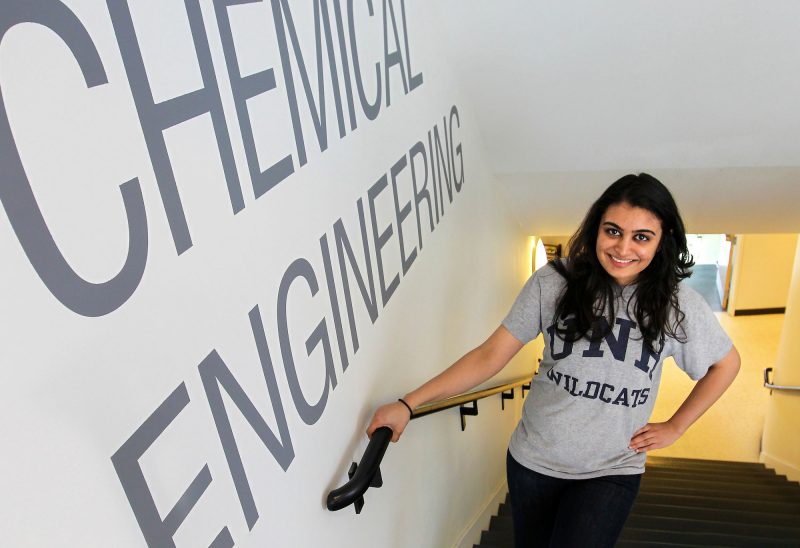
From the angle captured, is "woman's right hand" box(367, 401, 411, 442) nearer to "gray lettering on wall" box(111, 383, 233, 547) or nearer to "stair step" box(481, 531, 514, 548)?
"gray lettering on wall" box(111, 383, 233, 547)

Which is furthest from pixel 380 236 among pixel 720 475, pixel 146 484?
pixel 720 475

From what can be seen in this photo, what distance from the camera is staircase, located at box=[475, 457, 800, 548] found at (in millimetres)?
3496

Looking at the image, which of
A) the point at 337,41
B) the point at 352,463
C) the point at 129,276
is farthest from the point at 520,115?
the point at 129,276

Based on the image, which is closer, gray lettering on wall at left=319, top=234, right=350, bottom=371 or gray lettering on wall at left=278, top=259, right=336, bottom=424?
gray lettering on wall at left=278, top=259, right=336, bottom=424

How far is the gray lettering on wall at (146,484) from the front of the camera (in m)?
0.82

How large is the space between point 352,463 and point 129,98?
3.67 ft

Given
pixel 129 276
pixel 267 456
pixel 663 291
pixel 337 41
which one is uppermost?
pixel 337 41

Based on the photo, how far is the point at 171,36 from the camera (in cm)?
92

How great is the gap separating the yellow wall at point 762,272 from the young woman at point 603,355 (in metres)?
10.2

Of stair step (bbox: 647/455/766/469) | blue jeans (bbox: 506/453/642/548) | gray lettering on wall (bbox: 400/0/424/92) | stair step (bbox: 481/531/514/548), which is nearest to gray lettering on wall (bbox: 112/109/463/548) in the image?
gray lettering on wall (bbox: 400/0/424/92)

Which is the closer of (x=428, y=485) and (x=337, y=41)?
(x=337, y=41)

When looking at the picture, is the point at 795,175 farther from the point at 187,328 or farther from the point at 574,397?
the point at 187,328

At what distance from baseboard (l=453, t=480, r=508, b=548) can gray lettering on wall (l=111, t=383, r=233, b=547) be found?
7.57 ft

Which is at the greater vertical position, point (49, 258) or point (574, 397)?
point (49, 258)
